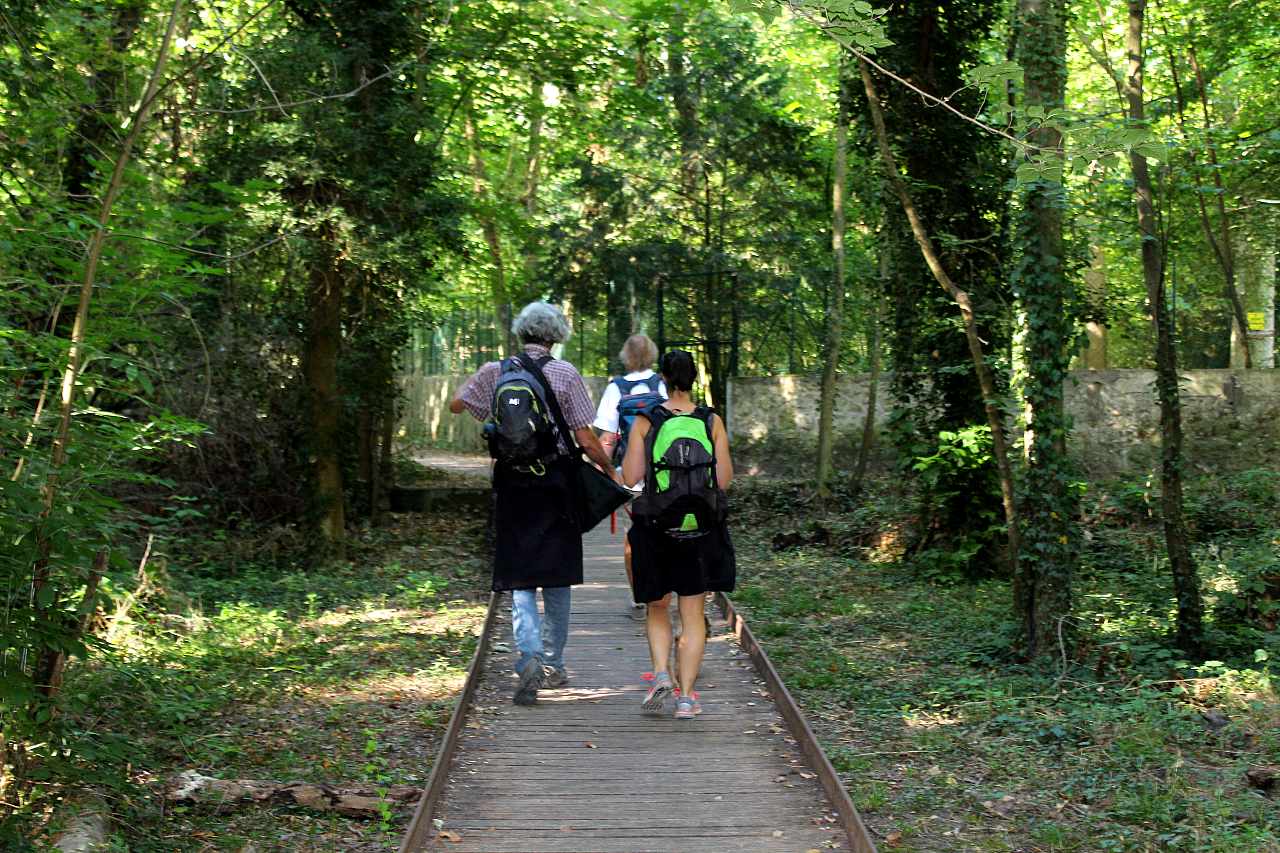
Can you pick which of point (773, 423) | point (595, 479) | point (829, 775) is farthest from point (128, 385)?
point (773, 423)

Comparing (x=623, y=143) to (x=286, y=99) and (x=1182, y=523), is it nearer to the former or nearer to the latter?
(x=286, y=99)

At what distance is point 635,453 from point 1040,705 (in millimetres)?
2946

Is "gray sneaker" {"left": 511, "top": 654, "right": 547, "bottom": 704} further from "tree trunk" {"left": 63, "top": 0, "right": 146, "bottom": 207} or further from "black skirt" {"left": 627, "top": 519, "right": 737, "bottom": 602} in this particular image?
"tree trunk" {"left": 63, "top": 0, "right": 146, "bottom": 207}

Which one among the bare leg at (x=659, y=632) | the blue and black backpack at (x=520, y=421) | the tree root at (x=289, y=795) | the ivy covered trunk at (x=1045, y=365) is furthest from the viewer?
the ivy covered trunk at (x=1045, y=365)

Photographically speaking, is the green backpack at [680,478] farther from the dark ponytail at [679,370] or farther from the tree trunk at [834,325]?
the tree trunk at [834,325]

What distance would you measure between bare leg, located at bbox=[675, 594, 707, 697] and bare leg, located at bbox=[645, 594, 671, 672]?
0.13ft

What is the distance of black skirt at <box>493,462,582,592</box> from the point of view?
23.8ft

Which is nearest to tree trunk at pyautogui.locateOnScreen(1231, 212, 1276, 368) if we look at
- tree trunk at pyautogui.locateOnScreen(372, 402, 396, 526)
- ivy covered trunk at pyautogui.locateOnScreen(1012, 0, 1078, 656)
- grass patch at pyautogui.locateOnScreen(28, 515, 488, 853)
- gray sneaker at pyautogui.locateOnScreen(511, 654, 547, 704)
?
ivy covered trunk at pyautogui.locateOnScreen(1012, 0, 1078, 656)

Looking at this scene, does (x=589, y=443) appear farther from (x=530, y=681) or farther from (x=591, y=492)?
(x=530, y=681)

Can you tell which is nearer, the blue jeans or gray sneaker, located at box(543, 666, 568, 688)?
the blue jeans

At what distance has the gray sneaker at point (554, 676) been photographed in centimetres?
780

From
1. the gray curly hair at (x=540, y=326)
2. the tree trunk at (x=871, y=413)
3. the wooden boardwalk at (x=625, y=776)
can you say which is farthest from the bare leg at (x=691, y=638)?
the tree trunk at (x=871, y=413)

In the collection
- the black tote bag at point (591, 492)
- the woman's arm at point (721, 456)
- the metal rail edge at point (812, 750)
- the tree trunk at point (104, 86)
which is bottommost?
the metal rail edge at point (812, 750)

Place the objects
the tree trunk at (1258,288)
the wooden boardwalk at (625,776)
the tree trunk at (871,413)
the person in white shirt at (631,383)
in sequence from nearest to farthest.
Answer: the wooden boardwalk at (625,776) → the person in white shirt at (631,383) → the tree trunk at (871,413) → the tree trunk at (1258,288)
